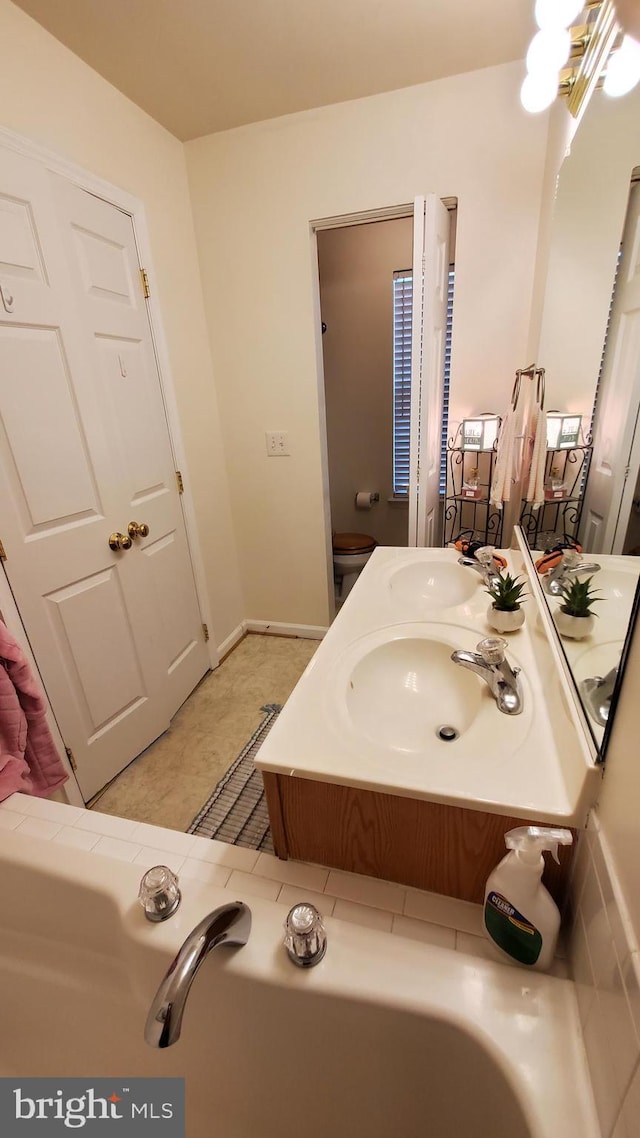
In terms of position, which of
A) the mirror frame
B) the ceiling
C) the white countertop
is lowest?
the white countertop

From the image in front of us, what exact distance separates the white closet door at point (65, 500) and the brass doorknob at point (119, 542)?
0.07ft

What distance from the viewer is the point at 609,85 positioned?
0.78 meters

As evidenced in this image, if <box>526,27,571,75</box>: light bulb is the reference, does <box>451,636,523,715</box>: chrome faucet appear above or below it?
below

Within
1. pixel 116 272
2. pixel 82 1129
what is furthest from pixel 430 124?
pixel 82 1129

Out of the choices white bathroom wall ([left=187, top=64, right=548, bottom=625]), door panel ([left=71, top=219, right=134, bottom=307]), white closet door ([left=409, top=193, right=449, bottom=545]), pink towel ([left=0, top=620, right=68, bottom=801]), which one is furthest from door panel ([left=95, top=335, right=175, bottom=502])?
white closet door ([left=409, top=193, right=449, bottom=545])

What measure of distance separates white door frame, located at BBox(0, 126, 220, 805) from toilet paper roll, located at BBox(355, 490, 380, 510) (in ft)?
4.57

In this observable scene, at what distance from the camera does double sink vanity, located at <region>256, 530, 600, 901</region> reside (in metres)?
0.65

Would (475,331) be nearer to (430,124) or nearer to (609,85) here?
(430,124)

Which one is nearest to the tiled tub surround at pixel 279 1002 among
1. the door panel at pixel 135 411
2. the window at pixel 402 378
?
the door panel at pixel 135 411

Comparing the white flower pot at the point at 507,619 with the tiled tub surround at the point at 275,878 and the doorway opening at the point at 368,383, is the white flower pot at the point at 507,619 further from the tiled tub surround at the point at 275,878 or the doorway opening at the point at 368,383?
the doorway opening at the point at 368,383

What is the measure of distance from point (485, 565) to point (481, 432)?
76cm

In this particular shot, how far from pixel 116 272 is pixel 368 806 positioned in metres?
1.89

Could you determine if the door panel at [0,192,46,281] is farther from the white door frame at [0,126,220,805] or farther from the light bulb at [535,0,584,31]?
the light bulb at [535,0,584,31]

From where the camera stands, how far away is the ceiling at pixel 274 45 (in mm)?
1264
